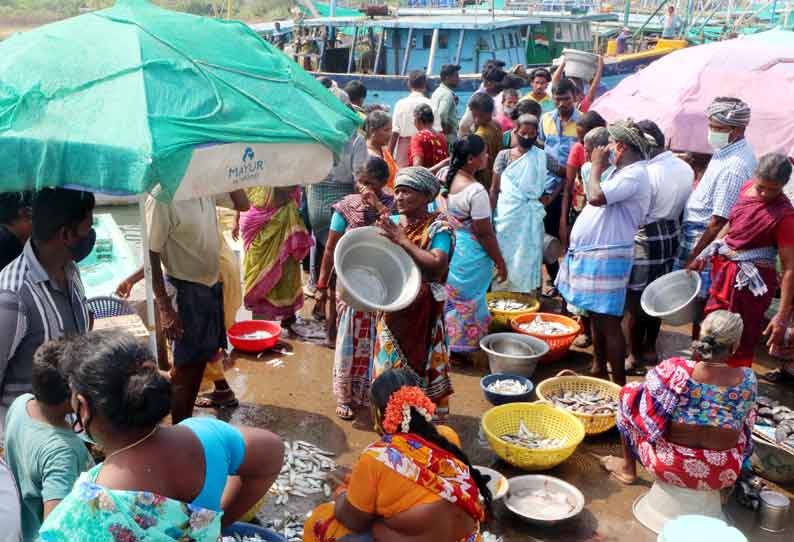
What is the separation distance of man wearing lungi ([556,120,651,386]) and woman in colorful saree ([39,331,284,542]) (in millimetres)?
3471

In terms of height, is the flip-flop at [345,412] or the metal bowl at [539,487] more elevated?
the metal bowl at [539,487]

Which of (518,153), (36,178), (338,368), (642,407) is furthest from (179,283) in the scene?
(518,153)

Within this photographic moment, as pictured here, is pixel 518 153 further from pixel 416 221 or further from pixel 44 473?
pixel 44 473

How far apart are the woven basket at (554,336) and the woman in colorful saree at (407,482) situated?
3.07m

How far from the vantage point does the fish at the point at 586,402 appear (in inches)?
194

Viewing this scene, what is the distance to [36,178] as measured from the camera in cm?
267

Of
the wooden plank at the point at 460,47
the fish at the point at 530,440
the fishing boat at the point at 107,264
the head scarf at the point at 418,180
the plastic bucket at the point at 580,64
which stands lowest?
the fish at the point at 530,440

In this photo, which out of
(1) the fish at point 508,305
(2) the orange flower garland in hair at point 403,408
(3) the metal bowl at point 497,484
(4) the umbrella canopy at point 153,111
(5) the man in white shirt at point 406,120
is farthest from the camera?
(5) the man in white shirt at point 406,120

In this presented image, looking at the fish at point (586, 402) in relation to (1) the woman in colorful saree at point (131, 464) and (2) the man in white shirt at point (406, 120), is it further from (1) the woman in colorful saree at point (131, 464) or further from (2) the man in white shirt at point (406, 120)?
(2) the man in white shirt at point (406, 120)

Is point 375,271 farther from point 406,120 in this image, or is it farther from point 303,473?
point 406,120

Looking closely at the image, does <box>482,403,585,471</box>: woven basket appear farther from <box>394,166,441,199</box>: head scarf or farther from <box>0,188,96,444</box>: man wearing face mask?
<box>0,188,96,444</box>: man wearing face mask

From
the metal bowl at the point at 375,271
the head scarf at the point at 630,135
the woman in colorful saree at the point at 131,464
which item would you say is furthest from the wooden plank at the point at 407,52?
the woman in colorful saree at the point at 131,464

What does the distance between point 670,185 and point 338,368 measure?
2733 millimetres

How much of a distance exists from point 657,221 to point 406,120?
388 cm
